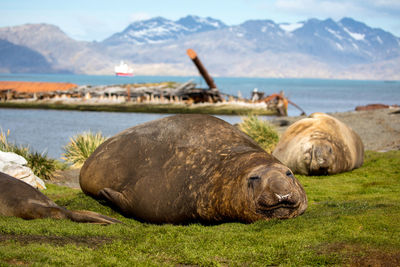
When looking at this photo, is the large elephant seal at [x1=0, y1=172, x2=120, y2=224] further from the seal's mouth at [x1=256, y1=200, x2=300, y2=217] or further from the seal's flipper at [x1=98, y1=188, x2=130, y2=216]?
the seal's mouth at [x1=256, y1=200, x2=300, y2=217]

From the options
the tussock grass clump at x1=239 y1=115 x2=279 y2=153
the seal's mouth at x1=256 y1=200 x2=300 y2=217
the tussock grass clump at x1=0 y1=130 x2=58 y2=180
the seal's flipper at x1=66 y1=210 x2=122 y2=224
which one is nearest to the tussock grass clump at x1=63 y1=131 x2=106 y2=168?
the tussock grass clump at x1=0 y1=130 x2=58 y2=180

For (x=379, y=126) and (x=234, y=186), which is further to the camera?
(x=379, y=126)

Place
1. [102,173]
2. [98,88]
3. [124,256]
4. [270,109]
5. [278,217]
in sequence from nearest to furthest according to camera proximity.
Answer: [124,256], [278,217], [102,173], [270,109], [98,88]

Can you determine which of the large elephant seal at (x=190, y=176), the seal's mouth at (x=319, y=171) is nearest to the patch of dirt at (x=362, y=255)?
the large elephant seal at (x=190, y=176)

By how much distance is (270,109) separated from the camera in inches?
1775

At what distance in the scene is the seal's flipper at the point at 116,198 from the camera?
8164 millimetres

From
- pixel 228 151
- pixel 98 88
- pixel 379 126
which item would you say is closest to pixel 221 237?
pixel 228 151

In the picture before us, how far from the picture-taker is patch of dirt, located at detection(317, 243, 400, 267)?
4773 mm

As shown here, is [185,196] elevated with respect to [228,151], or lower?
lower

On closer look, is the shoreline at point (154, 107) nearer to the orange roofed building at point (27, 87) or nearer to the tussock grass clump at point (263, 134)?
the orange roofed building at point (27, 87)

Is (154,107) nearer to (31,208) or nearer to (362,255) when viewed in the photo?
(31,208)

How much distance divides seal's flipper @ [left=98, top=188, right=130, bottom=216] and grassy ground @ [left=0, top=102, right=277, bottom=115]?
3433 cm

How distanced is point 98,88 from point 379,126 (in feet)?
140

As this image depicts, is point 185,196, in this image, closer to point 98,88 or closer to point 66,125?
point 66,125
